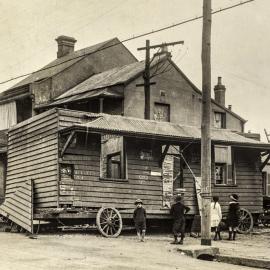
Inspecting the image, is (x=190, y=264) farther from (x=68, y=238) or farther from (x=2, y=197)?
(x=2, y=197)

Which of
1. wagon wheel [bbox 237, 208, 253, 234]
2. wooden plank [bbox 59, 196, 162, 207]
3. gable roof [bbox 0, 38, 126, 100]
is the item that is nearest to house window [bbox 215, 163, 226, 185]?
wagon wheel [bbox 237, 208, 253, 234]

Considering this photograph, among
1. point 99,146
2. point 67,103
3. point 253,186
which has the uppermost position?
point 67,103

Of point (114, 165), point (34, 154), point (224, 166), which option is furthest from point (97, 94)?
point (34, 154)

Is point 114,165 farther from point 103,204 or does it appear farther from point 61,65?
point 61,65

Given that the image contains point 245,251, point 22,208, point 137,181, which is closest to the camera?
point 245,251

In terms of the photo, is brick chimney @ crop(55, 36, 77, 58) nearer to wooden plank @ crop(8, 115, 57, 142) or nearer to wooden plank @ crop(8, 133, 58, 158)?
wooden plank @ crop(8, 115, 57, 142)

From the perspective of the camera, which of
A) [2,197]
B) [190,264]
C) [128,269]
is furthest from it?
[2,197]

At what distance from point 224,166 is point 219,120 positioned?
17267 millimetres

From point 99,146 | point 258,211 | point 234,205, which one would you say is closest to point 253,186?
point 258,211

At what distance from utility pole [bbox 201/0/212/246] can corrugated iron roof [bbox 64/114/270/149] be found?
5.07 meters

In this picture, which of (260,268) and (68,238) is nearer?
(260,268)

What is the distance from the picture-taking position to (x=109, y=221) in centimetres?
1775

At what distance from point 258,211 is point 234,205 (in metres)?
5.91

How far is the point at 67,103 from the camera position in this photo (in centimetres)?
3175
